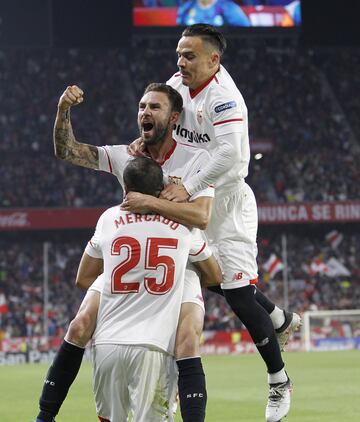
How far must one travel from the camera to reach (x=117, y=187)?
31.0 meters

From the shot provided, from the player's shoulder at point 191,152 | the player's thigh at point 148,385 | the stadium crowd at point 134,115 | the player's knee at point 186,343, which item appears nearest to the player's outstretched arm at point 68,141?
the player's shoulder at point 191,152

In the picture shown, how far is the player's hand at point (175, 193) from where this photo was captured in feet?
17.5

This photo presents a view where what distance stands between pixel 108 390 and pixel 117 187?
85.8 feet

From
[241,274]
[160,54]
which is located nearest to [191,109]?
[241,274]

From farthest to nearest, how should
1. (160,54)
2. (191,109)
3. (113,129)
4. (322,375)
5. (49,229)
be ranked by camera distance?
(160,54) < (113,129) < (49,229) < (322,375) < (191,109)

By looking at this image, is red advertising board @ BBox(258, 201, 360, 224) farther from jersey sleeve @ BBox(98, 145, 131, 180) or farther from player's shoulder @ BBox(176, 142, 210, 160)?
player's shoulder @ BBox(176, 142, 210, 160)

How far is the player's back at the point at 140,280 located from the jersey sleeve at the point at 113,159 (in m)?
1.38

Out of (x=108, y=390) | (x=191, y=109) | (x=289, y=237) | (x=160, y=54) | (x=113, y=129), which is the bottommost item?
(x=108, y=390)

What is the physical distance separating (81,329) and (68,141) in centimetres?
141

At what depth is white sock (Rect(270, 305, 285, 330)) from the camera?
289 inches

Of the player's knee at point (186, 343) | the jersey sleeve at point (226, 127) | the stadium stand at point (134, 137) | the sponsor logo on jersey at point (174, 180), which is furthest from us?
the stadium stand at point (134, 137)

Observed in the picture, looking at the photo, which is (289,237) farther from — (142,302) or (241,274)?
(142,302)

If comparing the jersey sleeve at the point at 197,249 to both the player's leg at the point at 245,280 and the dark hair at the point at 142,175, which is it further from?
the player's leg at the point at 245,280

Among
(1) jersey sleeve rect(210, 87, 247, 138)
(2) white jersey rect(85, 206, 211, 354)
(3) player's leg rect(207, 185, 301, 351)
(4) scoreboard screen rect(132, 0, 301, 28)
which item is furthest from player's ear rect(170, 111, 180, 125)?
(4) scoreboard screen rect(132, 0, 301, 28)
